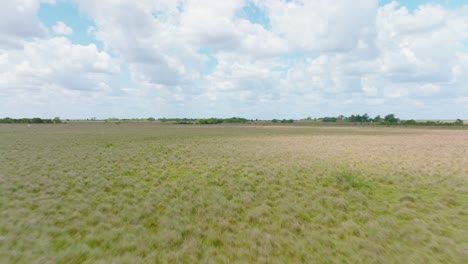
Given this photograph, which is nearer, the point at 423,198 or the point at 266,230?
the point at 266,230

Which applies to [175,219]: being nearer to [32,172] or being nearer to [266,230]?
[266,230]

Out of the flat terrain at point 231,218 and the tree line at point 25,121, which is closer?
the flat terrain at point 231,218

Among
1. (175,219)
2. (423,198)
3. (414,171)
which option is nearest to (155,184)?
(175,219)

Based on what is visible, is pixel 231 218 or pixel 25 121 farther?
pixel 25 121

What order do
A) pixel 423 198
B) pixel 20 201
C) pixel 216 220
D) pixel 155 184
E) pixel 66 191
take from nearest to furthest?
pixel 216 220
pixel 20 201
pixel 423 198
pixel 66 191
pixel 155 184

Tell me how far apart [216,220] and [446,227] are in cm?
596

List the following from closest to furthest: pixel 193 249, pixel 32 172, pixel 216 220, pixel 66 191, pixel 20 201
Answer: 1. pixel 193 249
2. pixel 216 220
3. pixel 20 201
4. pixel 66 191
5. pixel 32 172

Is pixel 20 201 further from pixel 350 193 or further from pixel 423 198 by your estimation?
pixel 423 198

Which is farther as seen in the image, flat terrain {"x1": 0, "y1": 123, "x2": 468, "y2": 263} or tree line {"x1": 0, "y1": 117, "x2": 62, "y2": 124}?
tree line {"x1": 0, "y1": 117, "x2": 62, "y2": 124}

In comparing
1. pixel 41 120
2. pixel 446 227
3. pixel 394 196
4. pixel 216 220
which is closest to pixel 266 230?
pixel 216 220

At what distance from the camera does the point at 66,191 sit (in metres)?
9.66

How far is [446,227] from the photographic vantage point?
6480mm

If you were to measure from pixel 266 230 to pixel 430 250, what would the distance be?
346 cm

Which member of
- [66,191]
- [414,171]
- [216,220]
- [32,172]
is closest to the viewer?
[216,220]
